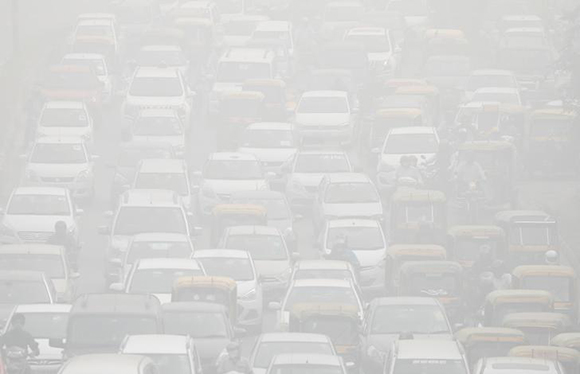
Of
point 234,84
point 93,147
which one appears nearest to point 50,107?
point 93,147

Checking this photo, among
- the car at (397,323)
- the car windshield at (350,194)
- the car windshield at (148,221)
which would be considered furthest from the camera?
the car windshield at (350,194)

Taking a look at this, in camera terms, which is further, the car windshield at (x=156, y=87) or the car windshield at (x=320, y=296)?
the car windshield at (x=156, y=87)

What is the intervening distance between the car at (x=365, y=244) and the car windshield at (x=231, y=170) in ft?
17.6

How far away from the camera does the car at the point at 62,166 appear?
1834 inches

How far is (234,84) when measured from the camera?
5781 cm

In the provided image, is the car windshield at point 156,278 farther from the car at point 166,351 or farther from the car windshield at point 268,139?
the car windshield at point 268,139

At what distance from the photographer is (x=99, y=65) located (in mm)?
58688

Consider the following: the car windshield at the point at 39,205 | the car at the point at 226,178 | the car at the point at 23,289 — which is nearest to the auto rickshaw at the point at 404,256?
the car at the point at 23,289

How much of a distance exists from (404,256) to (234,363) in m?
9.91

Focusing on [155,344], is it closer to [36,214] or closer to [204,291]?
[204,291]

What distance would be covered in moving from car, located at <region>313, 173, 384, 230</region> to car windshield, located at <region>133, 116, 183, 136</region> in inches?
289

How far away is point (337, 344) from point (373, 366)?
71 cm

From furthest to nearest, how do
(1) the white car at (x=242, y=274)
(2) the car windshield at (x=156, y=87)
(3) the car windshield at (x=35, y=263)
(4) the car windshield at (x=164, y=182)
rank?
(2) the car windshield at (x=156, y=87), (4) the car windshield at (x=164, y=182), (3) the car windshield at (x=35, y=263), (1) the white car at (x=242, y=274)

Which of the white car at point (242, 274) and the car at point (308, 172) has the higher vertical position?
the white car at point (242, 274)
